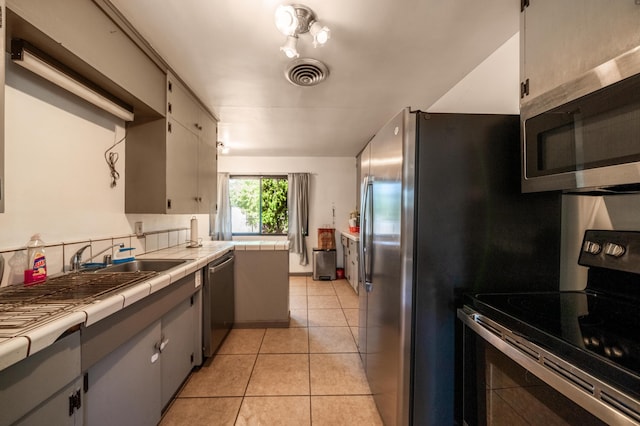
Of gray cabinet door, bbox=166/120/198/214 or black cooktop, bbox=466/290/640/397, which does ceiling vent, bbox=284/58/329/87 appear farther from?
black cooktop, bbox=466/290/640/397

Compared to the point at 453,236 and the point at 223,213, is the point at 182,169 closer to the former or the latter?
the point at 453,236

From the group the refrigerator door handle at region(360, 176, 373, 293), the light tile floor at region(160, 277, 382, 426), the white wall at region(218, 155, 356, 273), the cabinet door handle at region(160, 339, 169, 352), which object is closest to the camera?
the cabinet door handle at region(160, 339, 169, 352)

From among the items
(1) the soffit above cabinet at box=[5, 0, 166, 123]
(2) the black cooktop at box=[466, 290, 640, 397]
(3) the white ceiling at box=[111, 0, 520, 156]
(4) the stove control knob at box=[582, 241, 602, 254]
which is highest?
(3) the white ceiling at box=[111, 0, 520, 156]

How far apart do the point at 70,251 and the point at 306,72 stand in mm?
1940

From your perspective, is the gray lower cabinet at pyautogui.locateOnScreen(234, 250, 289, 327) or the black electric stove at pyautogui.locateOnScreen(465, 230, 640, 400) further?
the gray lower cabinet at pyautogui.locateOnScreen(234, 250, 289, 327)

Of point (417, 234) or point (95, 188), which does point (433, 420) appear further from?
point (95, 188)

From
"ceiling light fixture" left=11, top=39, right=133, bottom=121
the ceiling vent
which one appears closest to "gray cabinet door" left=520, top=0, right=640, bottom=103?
the ceiling vent

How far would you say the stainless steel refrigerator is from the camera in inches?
46.6

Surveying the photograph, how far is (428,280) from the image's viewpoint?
3.91ft

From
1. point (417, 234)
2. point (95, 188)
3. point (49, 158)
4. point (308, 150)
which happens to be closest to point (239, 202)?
point (308, 150)

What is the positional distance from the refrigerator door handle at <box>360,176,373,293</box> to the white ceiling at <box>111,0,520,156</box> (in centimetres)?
89

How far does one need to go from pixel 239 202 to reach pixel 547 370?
5.05 m

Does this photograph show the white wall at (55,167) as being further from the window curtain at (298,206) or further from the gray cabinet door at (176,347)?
the window curtain at (298,206)

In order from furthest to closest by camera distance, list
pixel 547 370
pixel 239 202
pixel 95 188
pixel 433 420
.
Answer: pixel 239 202
pixel 95 188
pixel 433 420
pixel 547 370
